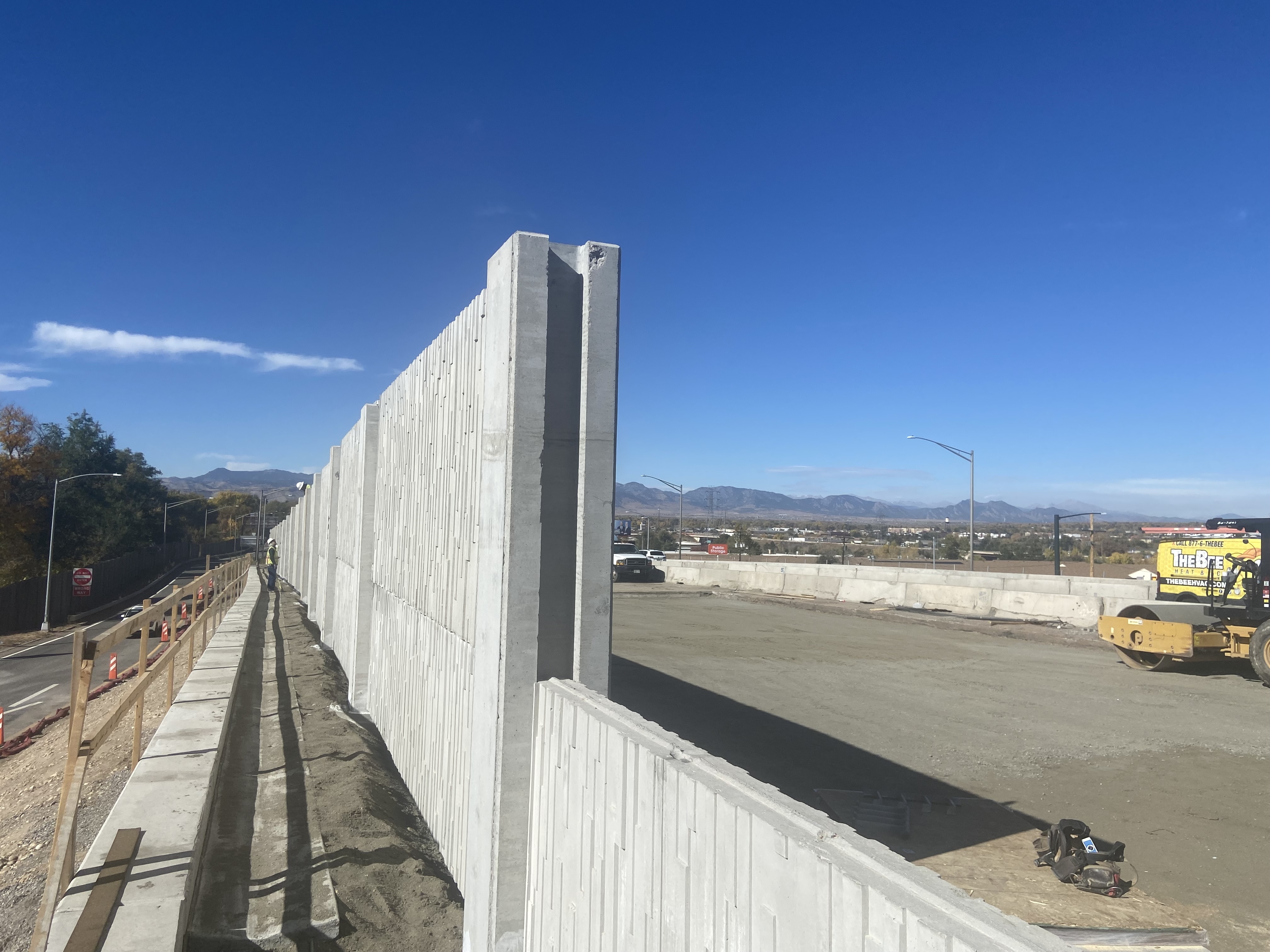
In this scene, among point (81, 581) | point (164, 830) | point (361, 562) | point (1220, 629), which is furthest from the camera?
point (81, 581)

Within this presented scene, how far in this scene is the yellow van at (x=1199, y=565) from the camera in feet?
60.1

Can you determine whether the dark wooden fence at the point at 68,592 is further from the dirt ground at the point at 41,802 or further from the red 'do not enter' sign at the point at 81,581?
the dirt ground at the point at 41,802

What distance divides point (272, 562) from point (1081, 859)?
39104mm

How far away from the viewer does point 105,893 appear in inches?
172

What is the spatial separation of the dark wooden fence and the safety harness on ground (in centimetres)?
4293

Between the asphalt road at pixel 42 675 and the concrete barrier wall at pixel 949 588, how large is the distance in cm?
2391

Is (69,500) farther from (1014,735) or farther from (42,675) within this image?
(1014,735)

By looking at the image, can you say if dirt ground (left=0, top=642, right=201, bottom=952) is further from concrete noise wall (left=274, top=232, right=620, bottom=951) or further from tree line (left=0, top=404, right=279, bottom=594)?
tree line (left=0, top=404, right=279, bottom=594)

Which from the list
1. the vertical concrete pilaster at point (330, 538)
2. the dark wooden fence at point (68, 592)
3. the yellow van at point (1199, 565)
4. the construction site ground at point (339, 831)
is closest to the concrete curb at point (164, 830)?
the construction site ground at point (339, 831)

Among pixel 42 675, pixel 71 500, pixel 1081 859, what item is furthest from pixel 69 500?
pixel 1081 859

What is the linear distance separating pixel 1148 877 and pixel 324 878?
6622 millimetres

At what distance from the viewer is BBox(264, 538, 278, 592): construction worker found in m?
37.6

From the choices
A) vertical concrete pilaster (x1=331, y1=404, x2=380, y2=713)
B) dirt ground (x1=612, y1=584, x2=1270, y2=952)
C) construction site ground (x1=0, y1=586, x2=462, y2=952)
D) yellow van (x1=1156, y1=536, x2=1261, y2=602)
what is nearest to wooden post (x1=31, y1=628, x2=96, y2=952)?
construction site ground (x1=0, y1=586, x2=462, y2=952)

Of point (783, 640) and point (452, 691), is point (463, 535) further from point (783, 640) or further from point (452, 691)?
point (783, 640)
